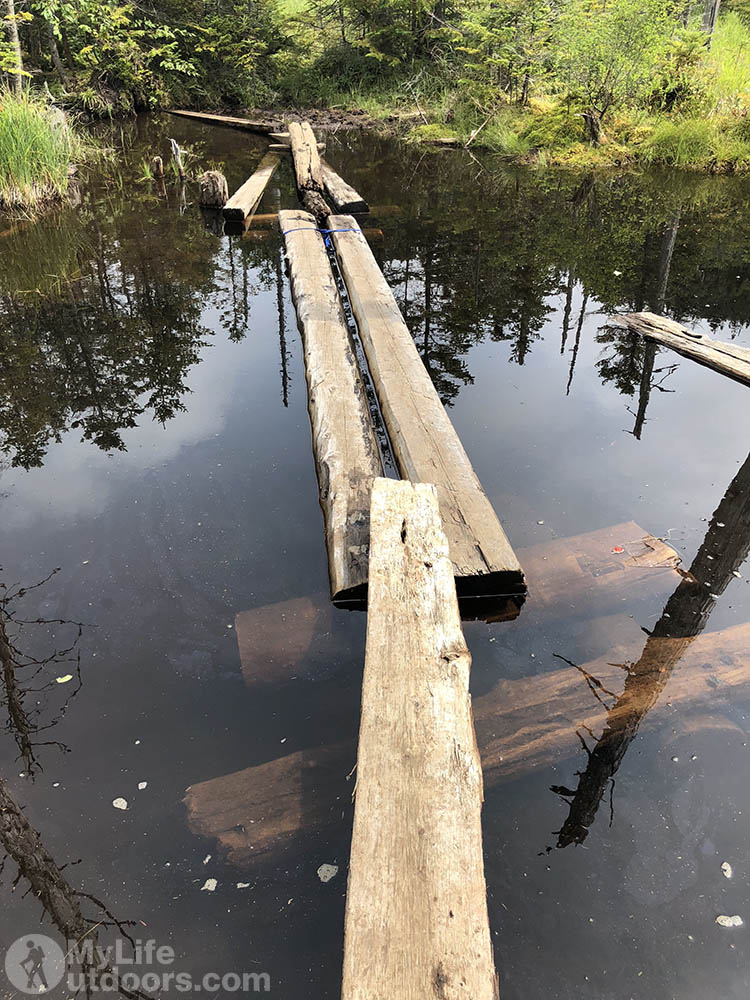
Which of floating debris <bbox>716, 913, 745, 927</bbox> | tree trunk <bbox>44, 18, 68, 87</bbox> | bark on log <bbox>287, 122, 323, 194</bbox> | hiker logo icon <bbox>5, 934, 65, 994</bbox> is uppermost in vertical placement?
tree trunk <bbox>44, 18, 68, 87</bbox>

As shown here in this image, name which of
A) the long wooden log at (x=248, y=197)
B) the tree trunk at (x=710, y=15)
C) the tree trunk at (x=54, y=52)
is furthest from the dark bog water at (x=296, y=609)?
the tree trunk at (x=54, y=52)

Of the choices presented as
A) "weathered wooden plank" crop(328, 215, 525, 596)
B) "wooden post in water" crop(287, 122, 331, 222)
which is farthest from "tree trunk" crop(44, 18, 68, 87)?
"weathered wooden plank" crop(328, 215, 525, 596)

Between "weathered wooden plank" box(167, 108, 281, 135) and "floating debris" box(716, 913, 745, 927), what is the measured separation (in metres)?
14.4

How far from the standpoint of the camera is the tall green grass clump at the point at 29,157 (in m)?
6.97

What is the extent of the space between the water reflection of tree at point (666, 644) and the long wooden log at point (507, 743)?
2 centimetres

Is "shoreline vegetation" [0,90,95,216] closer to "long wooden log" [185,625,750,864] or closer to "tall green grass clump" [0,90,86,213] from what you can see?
"tall green grass clump" [0,90,86,213]

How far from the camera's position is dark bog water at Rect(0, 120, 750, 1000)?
1.81 m

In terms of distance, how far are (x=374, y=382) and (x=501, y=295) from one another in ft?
7.42

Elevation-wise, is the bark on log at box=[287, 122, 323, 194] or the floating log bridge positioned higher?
the bark on log at box=[287, 122, 323, 194]

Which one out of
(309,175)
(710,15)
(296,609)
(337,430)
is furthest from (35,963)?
(710,15)

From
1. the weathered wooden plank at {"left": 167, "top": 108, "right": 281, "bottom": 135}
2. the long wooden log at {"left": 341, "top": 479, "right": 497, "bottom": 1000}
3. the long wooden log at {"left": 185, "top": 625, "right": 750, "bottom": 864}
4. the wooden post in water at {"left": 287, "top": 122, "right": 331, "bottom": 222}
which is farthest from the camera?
the weathered wooden plank at {"left": 167, "top": 108, "right": 281, "bottom": 135}

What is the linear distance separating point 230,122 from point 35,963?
15.7 metres

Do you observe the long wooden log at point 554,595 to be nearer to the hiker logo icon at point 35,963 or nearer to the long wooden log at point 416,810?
the long wooden log at point 416,810

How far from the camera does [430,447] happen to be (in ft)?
10.8
